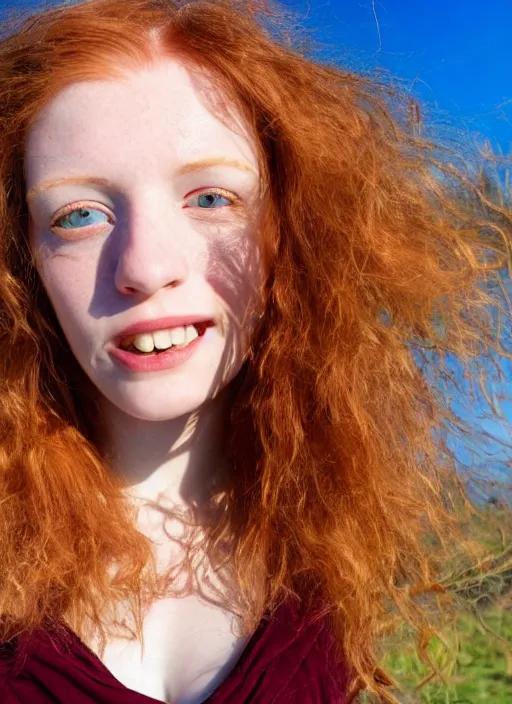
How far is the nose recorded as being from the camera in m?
1.29

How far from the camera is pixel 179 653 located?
1415mm

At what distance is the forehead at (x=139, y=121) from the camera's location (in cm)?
131

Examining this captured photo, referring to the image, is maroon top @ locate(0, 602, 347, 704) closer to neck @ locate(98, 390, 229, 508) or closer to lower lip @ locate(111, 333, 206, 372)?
neck @ locate(98, 390, 229, 508)

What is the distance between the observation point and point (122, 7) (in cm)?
146

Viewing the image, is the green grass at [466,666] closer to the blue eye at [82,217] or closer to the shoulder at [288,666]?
the shoulder at [288,666]

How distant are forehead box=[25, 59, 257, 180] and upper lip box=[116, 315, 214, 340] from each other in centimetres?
24

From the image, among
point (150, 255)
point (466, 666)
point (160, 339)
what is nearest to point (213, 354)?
point (160, 339)

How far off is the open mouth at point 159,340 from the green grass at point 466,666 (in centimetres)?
78

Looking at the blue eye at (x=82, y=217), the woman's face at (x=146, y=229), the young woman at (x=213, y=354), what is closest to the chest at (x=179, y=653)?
the young woman at (x=213, y=354)

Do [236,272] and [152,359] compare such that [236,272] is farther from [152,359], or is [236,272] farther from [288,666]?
[288,666]

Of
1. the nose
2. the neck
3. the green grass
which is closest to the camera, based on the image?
the nose

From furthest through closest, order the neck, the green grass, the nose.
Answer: the green grass, the neck, the nose

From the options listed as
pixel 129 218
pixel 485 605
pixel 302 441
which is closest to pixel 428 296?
pixel 302 441

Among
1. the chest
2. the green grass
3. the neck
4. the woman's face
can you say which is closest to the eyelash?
the woman's face
